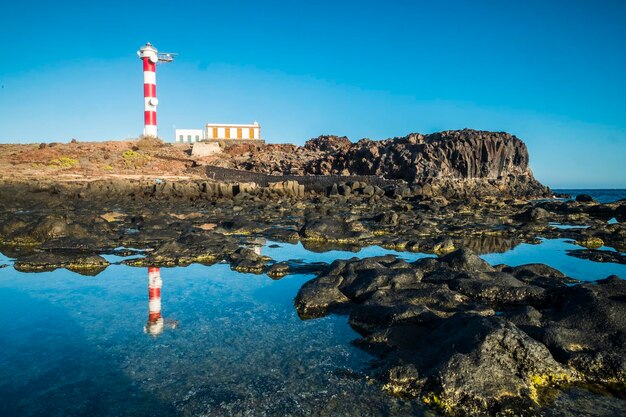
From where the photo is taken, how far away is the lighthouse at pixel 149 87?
50.8m

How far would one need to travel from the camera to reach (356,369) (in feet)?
15.2

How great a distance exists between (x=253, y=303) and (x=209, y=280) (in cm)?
185

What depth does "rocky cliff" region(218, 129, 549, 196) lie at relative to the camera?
43750 mm

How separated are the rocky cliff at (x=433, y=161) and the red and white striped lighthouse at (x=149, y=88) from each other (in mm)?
11681

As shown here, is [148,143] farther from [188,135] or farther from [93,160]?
[188,135]

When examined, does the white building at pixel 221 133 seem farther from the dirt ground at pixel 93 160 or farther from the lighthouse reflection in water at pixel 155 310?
the lighthouse reflection in water at pixel 155 310

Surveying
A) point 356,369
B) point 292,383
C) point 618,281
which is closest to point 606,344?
point 618,281

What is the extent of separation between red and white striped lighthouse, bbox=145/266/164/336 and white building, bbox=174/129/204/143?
5816cm

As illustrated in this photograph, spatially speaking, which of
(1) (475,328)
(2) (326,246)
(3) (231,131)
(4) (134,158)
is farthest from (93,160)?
(1) (475,328)

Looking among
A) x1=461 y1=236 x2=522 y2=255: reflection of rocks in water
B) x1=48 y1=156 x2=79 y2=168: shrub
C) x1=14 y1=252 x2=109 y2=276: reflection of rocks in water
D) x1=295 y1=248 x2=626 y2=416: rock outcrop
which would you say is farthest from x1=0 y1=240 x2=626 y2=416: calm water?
x1=48 y1=156 x2=79 y2=168: shrub

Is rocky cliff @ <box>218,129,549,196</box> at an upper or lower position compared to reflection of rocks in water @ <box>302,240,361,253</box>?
upper

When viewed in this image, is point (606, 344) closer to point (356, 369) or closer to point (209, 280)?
point (356, 369)

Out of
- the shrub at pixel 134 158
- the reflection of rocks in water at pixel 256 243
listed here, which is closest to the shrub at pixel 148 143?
the shrub at pixel 134 158

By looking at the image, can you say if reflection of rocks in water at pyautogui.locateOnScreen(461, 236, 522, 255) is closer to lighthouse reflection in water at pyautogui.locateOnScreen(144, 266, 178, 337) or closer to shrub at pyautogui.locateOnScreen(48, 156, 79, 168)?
lighthouse reflection in water at pyautogui.locateOnScreen(144, 266, 178, 337)
